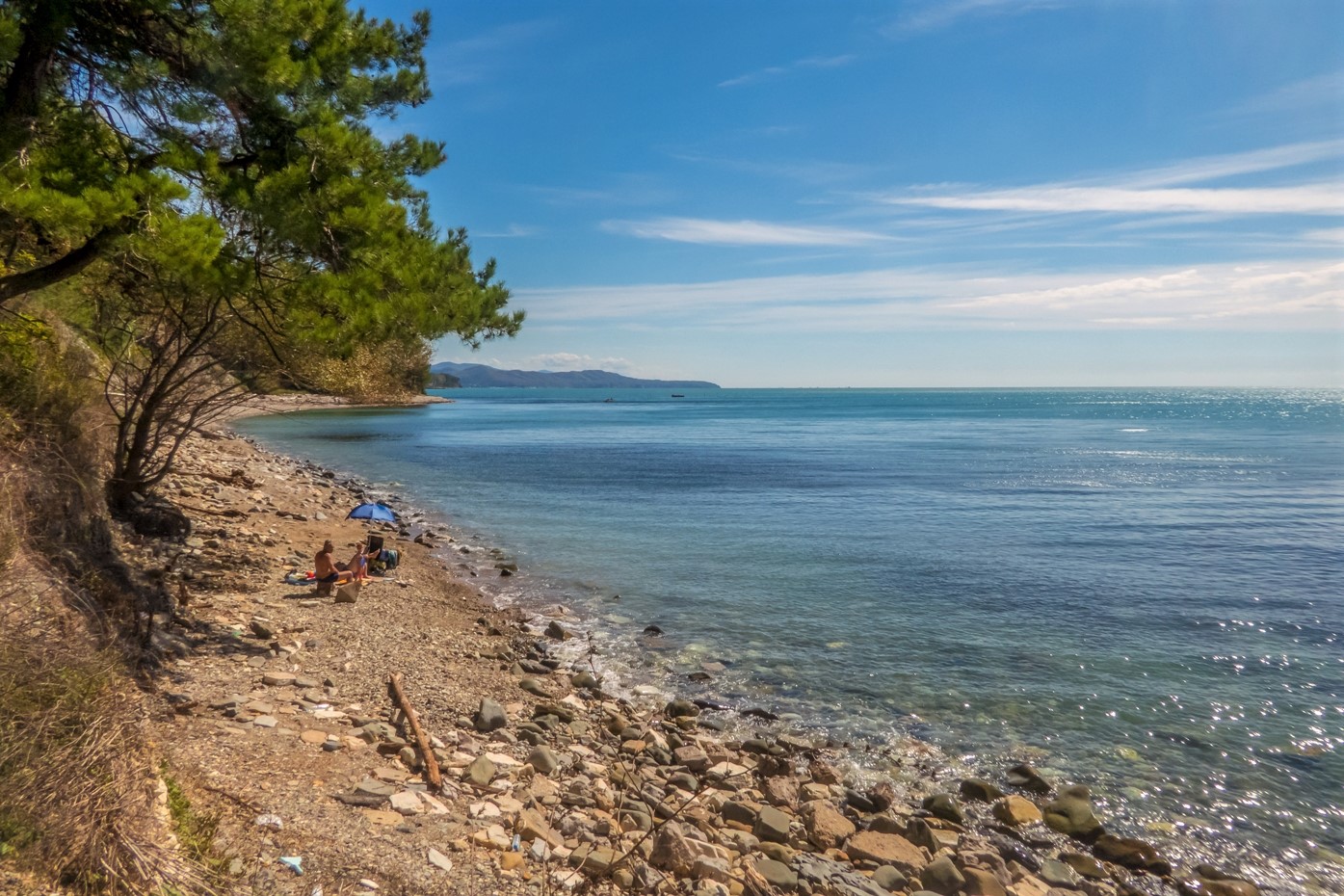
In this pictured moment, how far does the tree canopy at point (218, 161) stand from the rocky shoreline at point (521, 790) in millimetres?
4455

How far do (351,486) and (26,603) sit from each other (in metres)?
29.7

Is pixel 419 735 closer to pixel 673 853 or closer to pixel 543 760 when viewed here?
pixel 543 760

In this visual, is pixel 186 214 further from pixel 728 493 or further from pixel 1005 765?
pixel 728 493

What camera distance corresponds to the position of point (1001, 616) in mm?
17141

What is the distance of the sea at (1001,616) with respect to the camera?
10.2 meters

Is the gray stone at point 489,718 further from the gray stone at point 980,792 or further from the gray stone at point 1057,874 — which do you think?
the gray stone at point 1057,874

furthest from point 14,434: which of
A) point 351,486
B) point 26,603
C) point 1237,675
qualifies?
point 351,486

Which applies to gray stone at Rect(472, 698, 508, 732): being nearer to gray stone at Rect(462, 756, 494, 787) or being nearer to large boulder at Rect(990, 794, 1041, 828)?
gray stone at Rect(462, 756, 494, 787)

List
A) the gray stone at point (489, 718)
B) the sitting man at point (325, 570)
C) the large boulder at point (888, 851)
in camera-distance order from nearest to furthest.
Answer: the large boulder at point (888, 851) → the gray stone at point (489, 718) → the sitting man at point (325, 570)

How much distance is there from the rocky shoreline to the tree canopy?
445cm

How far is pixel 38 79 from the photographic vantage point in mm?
8797

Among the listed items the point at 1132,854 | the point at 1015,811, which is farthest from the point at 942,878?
the point at 1132,854

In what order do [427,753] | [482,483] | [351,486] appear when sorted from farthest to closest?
1. [482,483]
2. [351,486]
3. [427,753]

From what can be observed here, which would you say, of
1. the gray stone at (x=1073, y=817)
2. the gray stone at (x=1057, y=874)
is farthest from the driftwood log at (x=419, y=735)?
the gray stone at (x=1073, y=817)
